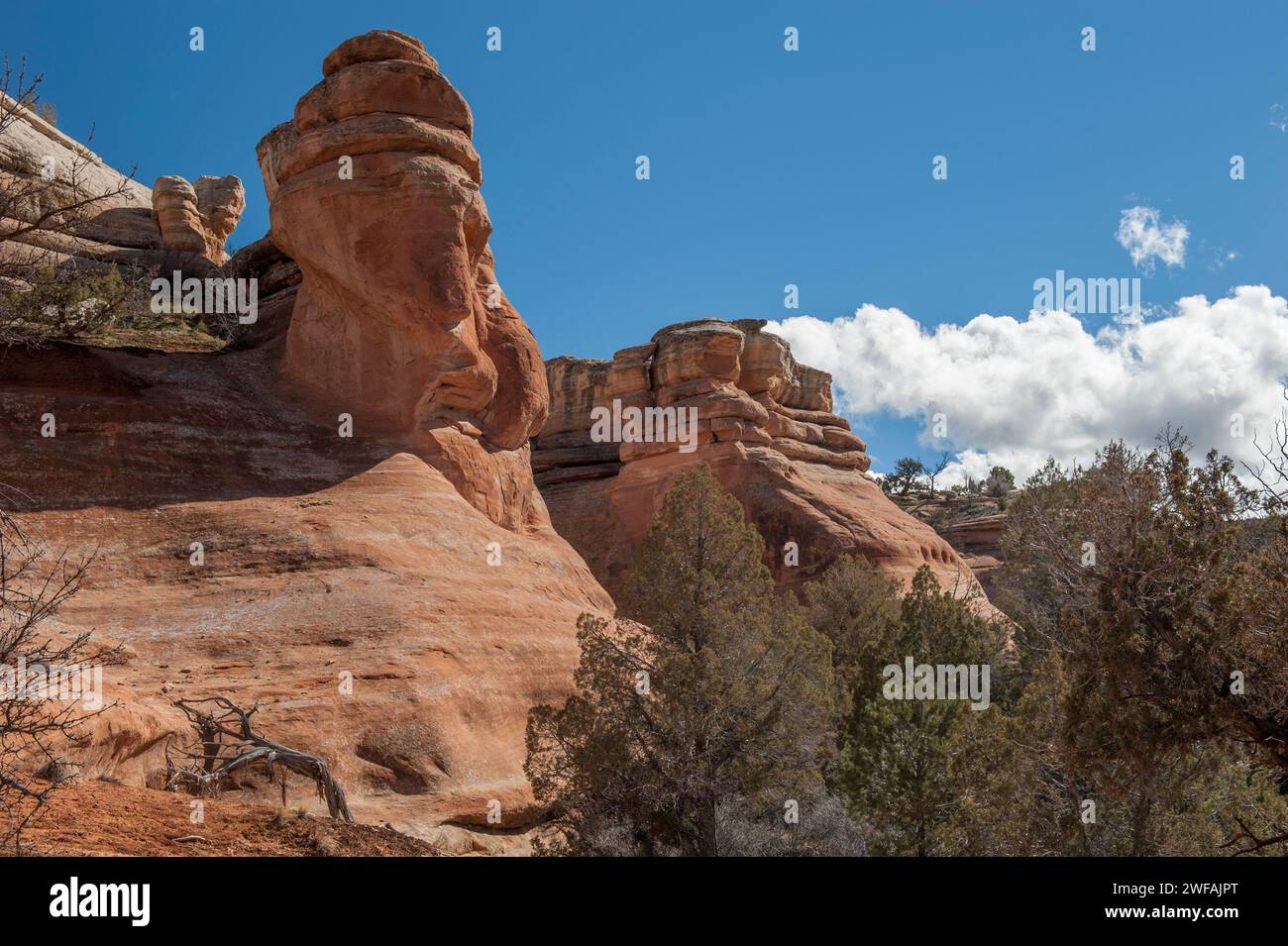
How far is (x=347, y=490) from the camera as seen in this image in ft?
68.1

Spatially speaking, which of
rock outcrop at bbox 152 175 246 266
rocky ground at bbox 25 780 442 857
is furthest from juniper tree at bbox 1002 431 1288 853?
rock outcrop at bbox 152 175 246 266

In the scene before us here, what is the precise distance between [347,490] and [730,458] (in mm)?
24519

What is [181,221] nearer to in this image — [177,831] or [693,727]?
[693,727]

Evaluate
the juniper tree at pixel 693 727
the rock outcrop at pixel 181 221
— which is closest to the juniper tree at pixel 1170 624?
the juniper tree at pixel 693 727

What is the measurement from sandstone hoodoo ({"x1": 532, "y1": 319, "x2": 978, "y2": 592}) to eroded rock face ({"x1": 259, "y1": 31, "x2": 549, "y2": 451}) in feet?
61.5

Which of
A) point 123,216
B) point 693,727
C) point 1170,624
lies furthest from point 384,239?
point 1170,624

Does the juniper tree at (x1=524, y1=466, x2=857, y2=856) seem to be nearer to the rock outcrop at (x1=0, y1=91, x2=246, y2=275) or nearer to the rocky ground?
the rocky ground

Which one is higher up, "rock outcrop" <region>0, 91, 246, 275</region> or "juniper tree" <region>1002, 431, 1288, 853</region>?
"rock outcrop" <region>0, 91, 246, 275</region>

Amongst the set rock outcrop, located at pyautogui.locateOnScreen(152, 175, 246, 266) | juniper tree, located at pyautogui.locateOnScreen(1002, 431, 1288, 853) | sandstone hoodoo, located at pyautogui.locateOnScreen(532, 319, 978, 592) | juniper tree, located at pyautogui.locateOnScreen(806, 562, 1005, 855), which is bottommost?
juniper tree, located at pyautogui.locateOnScreen(806, 562, 1005, 855)

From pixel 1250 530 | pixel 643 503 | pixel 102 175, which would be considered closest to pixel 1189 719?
pixel 1250 530

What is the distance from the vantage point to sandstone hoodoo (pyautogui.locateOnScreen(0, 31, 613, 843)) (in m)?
15.6

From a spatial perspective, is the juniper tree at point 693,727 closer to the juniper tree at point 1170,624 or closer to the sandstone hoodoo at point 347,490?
the sandstone hoodoo at point 347,490

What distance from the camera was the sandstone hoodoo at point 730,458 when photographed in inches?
1645

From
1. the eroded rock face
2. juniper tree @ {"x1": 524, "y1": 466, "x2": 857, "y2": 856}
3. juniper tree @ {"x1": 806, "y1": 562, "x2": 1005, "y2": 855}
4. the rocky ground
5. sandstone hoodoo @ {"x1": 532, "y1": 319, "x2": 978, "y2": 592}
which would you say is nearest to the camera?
the rocky ground
